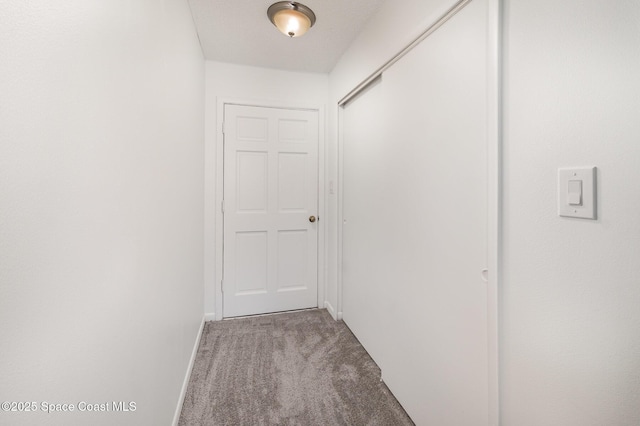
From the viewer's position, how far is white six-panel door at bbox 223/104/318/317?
2.65 meters

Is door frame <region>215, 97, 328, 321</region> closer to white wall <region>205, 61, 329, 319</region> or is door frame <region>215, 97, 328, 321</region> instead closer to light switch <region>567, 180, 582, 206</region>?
white wall <region>205, 61, 329, 319</region>

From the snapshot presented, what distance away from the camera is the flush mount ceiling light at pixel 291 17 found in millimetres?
1768

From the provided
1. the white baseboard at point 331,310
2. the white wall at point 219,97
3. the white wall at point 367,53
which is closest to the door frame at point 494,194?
the white wall at point 367,53

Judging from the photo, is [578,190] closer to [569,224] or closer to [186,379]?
[569,224]

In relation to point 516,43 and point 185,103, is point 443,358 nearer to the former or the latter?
point 516,43

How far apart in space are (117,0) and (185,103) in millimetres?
975

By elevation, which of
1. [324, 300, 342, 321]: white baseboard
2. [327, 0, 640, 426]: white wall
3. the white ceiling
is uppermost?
the white ceiling

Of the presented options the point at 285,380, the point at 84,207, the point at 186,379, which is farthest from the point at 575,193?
the point at 186,379

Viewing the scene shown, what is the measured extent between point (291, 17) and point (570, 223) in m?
1.89

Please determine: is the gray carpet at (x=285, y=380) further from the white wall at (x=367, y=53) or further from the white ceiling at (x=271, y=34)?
the white ceiling at (x=271, y=34)

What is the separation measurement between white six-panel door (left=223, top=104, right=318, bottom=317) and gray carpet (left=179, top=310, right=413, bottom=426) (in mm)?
354

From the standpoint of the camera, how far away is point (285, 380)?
5.91 feet

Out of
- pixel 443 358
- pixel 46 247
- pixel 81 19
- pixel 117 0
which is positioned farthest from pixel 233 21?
pixel 443 358

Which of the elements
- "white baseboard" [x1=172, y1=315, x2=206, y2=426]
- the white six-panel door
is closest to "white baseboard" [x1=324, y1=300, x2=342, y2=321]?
the white six-panel door
